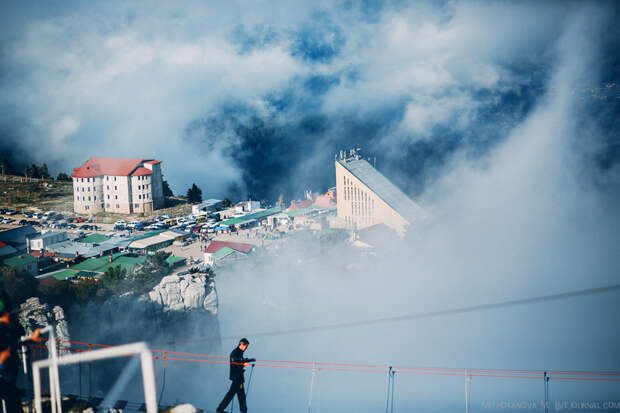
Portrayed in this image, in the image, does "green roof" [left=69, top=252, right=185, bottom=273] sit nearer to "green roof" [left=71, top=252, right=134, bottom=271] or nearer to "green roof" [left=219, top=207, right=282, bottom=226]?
"green roof" [left=71, top=252, right=134, bottom=271]

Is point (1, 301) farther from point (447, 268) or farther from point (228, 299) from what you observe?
point (447, 268)

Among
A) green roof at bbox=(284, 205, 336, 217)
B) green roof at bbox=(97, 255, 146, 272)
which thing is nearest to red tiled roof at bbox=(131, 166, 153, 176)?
green roof at bbox=(97, 255, 146, 272)

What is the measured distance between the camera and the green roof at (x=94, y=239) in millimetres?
12711

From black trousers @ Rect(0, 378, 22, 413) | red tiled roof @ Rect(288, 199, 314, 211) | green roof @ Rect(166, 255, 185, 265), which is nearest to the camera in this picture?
black trousers @ Rect(0, 378, 22, 413)

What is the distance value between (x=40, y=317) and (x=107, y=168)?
430 inches

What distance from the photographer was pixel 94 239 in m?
12.9

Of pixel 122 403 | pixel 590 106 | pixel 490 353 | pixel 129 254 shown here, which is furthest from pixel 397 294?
pixel 590 106

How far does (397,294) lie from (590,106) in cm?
1341

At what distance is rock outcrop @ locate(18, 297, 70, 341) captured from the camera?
6594mm

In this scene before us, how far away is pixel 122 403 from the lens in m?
3.80

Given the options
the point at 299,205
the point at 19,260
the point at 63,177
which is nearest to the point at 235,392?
the point at 19,260

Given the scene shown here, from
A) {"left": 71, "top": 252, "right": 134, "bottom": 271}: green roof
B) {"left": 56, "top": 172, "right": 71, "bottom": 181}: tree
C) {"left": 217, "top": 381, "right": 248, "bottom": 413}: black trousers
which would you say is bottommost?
{"left": 217, "top": 381, "right": 248, "bottom": 413}: black trousers

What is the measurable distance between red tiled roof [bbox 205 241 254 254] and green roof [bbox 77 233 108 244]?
2968mm

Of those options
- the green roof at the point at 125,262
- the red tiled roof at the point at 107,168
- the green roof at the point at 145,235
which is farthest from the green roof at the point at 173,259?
the red tiled roof at the point at 107,168
